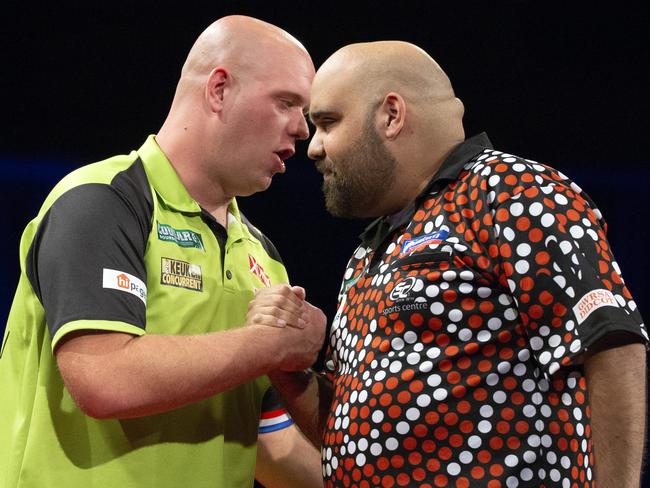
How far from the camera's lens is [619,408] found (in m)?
1.41

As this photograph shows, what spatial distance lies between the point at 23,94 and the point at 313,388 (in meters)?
2.08

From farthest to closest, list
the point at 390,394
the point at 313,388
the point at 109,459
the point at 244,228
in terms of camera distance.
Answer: the point at 244,228 → the point at 313,388 → the point at 109,459 → the point at 390,394

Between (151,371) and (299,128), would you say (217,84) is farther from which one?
(151,371)

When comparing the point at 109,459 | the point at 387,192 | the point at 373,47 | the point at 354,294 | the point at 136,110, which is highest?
the point at 136,110

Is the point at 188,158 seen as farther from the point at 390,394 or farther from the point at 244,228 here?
the point at 390,394

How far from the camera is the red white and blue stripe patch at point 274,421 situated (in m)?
2.04

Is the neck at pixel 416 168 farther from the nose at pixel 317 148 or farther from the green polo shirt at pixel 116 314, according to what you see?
the green polo shirt at pixel 116 314

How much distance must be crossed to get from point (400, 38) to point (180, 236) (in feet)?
6.27

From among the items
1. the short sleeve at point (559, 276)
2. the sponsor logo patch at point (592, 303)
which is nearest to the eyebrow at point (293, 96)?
the short sleeve at point (559, 276)

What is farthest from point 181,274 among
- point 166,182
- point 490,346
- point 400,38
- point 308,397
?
point 400,38

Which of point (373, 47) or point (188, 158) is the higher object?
point (373, 47)

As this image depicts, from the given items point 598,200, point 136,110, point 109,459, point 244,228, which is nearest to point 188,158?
point 244,228

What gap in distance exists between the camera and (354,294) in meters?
1.69

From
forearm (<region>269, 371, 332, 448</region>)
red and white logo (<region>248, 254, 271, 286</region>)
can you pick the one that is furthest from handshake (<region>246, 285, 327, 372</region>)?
red and white logo (<region>248, 254, 271, 286</region>)
